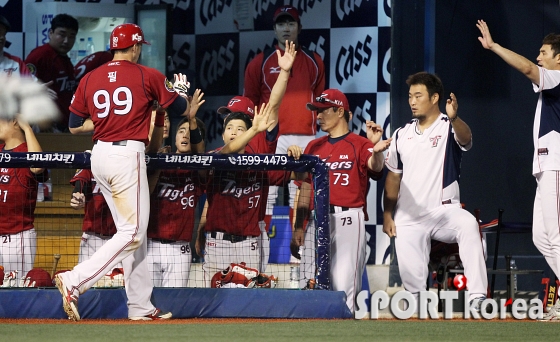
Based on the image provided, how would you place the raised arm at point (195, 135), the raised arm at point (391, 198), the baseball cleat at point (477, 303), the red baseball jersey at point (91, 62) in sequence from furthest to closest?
the red baseball jersey at point (91, 62) < the raised arm at point (391, 198) < the raised arm at point (195, 135) < the baseball cleat at point (477, 303)

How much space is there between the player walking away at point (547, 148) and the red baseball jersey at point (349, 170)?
1.04 metres

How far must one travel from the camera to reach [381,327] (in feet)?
17.1

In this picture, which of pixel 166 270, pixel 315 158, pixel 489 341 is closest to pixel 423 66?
pixel 315 158

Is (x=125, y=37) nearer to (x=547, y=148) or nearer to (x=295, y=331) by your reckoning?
(x=295, y=331)

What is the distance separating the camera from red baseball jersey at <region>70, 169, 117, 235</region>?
6.34 m

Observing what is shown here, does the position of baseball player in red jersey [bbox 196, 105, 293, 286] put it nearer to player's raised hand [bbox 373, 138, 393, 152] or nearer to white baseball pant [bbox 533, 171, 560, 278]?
player's raised hand [bbox 373, 138, 393, 152]

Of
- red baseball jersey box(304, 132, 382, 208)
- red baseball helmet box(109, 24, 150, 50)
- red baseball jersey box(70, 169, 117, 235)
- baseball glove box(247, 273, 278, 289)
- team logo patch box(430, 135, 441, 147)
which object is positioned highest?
red baseball helmet box(109, 24, 150, 50)

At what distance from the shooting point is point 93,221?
6.36 m

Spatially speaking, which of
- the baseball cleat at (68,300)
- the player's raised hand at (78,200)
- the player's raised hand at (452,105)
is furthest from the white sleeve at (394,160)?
the baseball cleat at (68,300)

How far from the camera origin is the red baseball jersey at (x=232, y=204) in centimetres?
636

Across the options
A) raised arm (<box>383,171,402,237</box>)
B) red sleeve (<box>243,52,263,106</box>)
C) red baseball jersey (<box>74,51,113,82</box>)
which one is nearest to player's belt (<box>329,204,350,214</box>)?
raised arm (<box>383,171,402,237</box>)

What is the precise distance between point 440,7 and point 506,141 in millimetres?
1283

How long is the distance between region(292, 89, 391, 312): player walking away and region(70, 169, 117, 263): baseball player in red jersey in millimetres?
1248

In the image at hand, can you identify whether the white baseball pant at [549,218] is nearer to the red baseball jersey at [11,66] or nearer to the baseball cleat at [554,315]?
the baseball cleat at [554,315]
